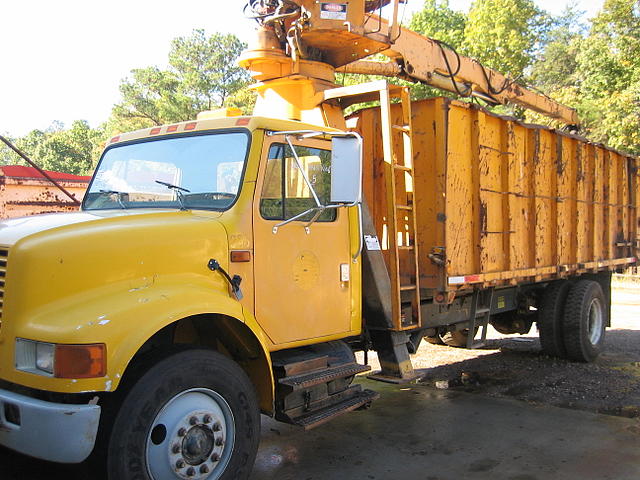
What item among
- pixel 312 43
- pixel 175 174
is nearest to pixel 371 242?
pixel 175 174

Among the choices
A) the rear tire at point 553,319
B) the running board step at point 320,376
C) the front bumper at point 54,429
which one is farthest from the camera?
the rear tire at point 553,319

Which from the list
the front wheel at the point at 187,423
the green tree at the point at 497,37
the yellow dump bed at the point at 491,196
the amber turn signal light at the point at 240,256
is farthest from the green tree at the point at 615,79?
the front wheel at the point at 187,423

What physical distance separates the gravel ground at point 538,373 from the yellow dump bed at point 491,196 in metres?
1.21

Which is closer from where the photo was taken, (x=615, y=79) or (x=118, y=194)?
(x=118, y=194)

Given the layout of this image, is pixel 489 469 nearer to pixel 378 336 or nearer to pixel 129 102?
pixel 378 336

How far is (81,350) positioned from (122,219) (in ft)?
3.04

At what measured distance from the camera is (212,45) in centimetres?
3959

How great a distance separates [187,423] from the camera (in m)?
3.15

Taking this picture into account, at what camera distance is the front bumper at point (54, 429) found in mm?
2754

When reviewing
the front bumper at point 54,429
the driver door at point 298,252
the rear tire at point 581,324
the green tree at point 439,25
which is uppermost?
the green tree at point 439,25

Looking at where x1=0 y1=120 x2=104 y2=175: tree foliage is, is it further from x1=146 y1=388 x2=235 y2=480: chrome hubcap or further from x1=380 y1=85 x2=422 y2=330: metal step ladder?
x1=146 y1=388 x2=235 y2=480: chrome hubcap

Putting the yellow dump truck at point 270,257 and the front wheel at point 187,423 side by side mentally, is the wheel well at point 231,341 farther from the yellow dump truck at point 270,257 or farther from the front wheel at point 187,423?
the front wheel at point 187,423

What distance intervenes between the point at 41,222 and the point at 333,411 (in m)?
2.25

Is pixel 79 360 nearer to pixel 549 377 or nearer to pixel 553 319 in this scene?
pixel 549 377
